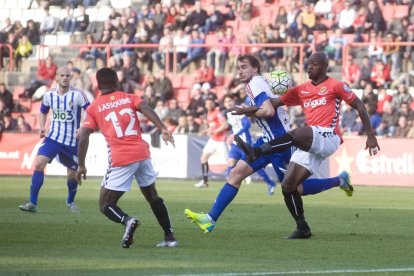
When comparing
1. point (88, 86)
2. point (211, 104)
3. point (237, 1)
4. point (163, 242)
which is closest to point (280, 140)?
point (163, 242)

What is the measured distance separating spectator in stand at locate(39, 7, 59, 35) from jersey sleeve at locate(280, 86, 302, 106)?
1073 inches

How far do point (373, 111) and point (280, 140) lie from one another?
17.9 m

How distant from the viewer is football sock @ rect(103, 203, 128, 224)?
12.1 metres

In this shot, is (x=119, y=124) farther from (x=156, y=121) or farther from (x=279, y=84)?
(x=279, y=84)

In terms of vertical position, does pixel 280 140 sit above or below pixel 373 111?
above

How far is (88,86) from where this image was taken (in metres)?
34.6

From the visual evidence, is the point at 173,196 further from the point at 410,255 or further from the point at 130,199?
the point at 410,255

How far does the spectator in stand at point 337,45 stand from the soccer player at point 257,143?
61.8 ft

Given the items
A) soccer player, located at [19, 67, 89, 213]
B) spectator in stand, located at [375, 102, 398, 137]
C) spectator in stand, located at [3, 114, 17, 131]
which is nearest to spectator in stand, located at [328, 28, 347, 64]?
spectator in stand, located at [375, 102, 398, 137]

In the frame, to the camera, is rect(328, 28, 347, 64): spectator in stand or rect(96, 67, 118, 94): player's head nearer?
rect(96, 67, 118, 94): player's head

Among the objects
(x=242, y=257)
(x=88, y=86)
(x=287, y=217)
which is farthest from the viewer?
(x=88, y=86)

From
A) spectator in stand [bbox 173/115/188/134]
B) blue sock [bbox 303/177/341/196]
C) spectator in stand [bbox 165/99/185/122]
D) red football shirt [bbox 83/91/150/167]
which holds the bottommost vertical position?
spectator in stand [bbox 173/115/188/134]

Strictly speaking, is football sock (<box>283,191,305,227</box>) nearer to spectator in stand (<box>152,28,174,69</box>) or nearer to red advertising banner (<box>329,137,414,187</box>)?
red advertising banner (<box>329,137,414,187</box>)

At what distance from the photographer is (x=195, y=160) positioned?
102 feet
